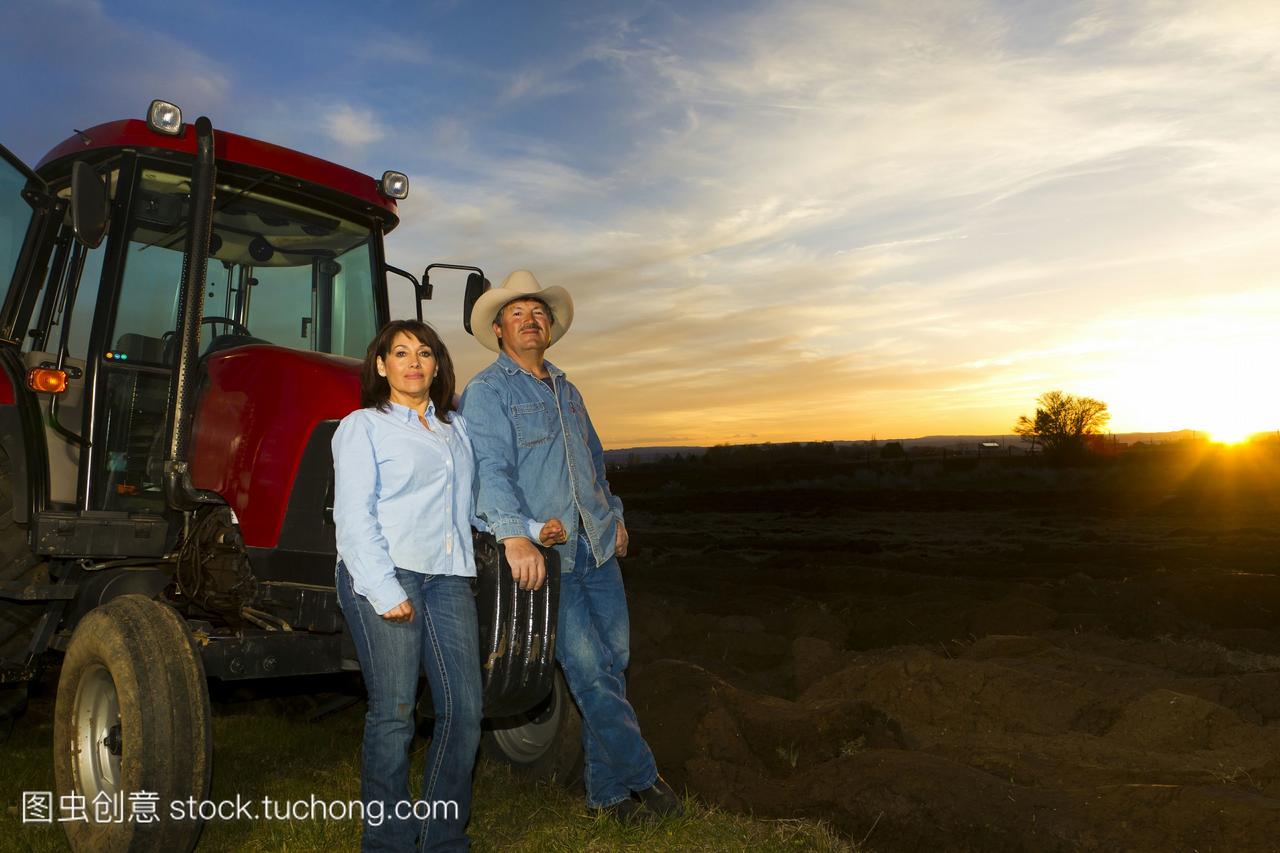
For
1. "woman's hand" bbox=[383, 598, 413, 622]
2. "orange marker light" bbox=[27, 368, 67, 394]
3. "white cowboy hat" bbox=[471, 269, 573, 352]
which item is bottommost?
"woman's hand" bbox=[383, 598, 413, 622]

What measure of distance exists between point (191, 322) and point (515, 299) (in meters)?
1.35

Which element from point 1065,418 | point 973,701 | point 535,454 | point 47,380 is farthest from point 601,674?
point 1065,418

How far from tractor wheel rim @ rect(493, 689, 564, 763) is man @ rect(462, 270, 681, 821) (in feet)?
1.77

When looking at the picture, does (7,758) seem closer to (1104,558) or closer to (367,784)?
(367,784)

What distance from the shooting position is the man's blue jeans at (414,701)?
10.4 ft

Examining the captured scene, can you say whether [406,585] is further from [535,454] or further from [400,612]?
[535,454]

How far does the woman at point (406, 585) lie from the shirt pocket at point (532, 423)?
1.64ft

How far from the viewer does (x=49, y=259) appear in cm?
483

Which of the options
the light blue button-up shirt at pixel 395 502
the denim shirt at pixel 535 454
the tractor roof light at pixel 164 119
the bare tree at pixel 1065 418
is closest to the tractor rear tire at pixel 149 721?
the light blue button-up shirt at pixel 395 502

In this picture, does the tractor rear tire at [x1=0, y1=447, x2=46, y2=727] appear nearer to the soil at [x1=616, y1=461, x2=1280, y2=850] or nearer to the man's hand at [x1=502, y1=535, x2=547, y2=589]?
the man's hand at [x1=502, y1=535, x2=547, y2=589]

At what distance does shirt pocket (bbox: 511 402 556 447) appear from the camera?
12.7 feet

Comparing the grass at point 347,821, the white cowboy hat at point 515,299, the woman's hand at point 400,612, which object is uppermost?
the white cowboy hat at point 515,299

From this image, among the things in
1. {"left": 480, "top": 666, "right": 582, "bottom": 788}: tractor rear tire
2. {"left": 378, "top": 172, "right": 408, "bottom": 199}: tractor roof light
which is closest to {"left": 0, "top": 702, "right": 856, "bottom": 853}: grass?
{"left": 480, "top": 666, "right": 582, "bottom": 788}: tractor rear tire

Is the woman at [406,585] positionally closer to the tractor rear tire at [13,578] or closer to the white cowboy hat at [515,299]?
the white cowboy hat at [515,299]
